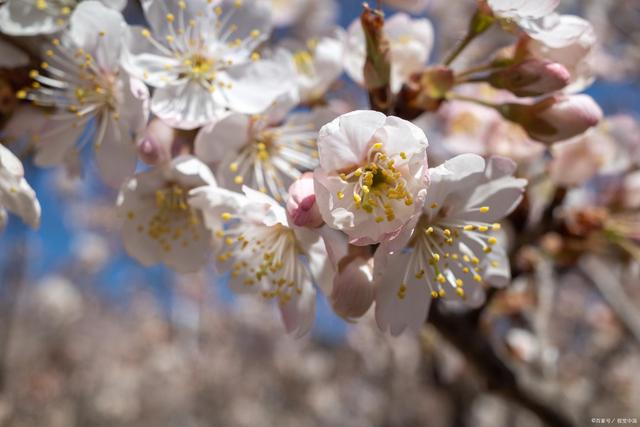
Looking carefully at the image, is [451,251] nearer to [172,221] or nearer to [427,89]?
[427,89]

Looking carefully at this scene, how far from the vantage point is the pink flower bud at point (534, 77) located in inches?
37.2

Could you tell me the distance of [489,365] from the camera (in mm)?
1435

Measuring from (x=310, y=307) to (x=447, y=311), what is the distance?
0.55 m

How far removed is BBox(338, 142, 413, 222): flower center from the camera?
777mm

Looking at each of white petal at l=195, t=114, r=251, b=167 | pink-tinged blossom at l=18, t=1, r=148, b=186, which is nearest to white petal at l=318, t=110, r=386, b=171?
white petal at l=195, t=114, r=251, b=167

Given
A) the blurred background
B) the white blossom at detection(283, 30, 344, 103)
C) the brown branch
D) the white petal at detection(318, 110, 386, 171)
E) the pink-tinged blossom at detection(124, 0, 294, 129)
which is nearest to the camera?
the white petal at detection(318, 110, 386, 171)

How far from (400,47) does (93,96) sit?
669 mm

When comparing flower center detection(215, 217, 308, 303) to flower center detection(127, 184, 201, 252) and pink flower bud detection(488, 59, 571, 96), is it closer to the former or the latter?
flower center detection(127, 184, 201, 252)

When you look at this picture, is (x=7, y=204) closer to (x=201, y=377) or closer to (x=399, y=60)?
(x=399, y=60)

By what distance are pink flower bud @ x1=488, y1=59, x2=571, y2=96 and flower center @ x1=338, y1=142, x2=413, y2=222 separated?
0.36m

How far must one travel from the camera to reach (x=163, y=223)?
3.62 feet

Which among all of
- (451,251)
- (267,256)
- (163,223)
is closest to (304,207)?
(267,256)

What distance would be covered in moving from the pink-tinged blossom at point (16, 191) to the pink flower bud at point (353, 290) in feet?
1.82

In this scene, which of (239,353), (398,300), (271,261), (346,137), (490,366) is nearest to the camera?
(346,137)
